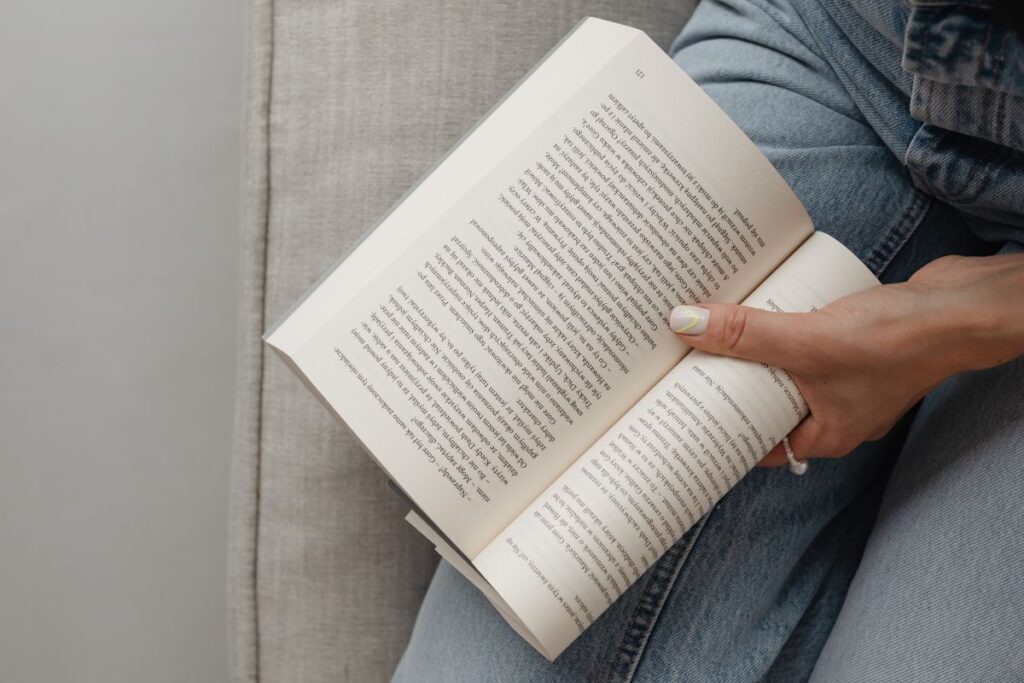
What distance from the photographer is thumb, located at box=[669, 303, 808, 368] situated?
→ 1.54 feet

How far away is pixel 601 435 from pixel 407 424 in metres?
0.11

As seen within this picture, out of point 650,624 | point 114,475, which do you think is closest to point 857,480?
point 650,624

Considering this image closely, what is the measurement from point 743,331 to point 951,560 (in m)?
0.19

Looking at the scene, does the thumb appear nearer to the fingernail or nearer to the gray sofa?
the fingernail

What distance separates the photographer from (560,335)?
18.5 inches

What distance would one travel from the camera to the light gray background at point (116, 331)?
0.81 meters

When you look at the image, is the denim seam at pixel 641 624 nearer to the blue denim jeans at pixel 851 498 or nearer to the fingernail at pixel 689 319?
the blue denim jeans at pixel 851 498

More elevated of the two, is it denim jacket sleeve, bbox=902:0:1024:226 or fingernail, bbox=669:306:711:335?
denim jacket sleeve, bbox=902:0:1024:226

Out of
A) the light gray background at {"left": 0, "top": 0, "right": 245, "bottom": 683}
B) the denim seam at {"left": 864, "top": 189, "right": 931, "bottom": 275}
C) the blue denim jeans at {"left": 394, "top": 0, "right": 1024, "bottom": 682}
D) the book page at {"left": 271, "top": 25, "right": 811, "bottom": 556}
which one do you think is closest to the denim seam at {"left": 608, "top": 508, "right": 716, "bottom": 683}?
the blue denim jeans at {"left": 394, "top": 0, "right": 1024, "bottom": 682}

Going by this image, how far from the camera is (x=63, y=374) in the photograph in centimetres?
82

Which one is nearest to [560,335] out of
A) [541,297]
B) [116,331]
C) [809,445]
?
[541,297]

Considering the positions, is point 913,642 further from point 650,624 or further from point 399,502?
point 399,502

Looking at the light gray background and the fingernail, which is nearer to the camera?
the fingernail

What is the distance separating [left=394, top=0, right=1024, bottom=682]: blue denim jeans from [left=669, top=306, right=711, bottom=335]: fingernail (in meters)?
0.13
